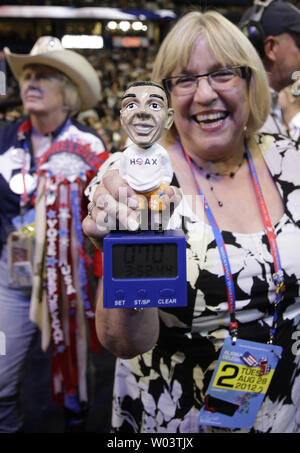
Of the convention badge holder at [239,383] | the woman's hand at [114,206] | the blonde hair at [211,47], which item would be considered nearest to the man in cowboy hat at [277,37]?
the blonde hair at [211,47]

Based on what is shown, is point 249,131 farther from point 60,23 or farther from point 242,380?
point 60,23

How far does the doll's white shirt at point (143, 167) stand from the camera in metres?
0.53

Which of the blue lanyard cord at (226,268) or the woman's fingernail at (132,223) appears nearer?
the woman's fingernail at (132,223)

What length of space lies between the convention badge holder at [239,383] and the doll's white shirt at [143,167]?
0.45 m

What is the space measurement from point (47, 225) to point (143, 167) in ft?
3.45

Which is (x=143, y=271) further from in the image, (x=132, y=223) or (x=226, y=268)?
(x=226, y=268)

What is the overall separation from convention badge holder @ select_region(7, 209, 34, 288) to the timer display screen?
1118mm

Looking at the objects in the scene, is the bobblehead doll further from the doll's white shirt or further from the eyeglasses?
the eyeglasses

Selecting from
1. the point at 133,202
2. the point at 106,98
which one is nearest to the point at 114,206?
the point at 133,202

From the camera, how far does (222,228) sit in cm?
88

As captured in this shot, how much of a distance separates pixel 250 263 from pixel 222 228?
0.09 m

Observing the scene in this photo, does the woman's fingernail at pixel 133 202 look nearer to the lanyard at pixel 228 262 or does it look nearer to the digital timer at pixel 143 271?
the digital timer at pixel 143 271

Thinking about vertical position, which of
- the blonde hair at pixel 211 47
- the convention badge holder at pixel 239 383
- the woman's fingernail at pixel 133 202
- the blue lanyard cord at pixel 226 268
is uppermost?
the blonde hair at pixel 211 47

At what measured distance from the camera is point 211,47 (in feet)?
2.75
